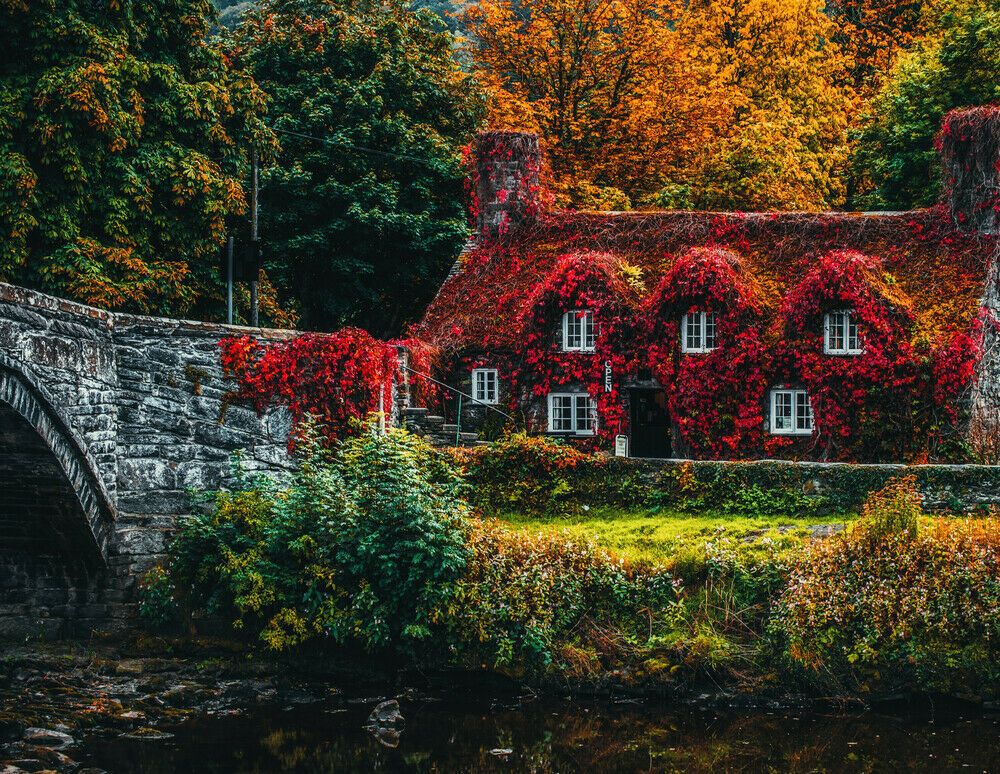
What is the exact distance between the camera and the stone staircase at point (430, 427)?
26.8 m

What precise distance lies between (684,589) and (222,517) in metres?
8.43

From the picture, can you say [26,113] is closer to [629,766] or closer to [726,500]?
[726,500]

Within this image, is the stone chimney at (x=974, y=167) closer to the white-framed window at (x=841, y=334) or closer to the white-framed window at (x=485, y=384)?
the white-framed window at (x=841, y=334)

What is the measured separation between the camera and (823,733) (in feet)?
60.0

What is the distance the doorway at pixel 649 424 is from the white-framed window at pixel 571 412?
3.87 feet

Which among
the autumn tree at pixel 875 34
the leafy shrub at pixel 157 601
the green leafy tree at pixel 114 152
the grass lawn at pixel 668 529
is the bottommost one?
the leafy shrub at pixel 157 601

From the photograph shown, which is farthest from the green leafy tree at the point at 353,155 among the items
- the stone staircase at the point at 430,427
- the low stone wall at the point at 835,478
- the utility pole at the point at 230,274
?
the low stone wall at the point at 835,478

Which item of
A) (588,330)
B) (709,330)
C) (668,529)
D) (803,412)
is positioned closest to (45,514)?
(668,529)

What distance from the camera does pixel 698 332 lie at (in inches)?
1240

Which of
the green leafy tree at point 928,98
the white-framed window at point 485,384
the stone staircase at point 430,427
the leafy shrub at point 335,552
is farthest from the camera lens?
the green leafy tree at point 928,98

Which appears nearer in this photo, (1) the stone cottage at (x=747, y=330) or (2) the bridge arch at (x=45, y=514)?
(2) the bridge arch at (x=45, y=514)

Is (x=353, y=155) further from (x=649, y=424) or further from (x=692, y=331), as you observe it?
(x=649, y=424)

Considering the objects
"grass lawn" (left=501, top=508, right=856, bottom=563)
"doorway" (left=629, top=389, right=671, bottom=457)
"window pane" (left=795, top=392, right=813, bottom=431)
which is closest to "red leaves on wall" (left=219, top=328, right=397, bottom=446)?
"grass lawn" (left=501, top=508, right=856, bottom=563)

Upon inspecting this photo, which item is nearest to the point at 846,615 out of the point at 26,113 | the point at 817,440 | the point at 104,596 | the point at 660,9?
the point at 817,440
